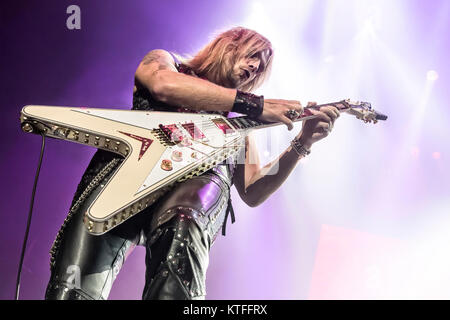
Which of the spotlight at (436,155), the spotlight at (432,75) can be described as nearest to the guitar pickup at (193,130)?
the spotlight at (436,155)

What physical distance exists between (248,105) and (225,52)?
0.74 meters

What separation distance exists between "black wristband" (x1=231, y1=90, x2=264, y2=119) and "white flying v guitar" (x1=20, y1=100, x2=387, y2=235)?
0.11 m

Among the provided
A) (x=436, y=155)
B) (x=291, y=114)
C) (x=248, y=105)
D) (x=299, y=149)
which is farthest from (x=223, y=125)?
(x=436, y=155)

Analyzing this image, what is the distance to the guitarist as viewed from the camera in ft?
4.43

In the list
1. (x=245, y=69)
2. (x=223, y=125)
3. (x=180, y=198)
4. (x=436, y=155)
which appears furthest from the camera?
(x=436, y=155)

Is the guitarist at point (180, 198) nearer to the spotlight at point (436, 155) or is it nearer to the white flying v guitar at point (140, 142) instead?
the white flying v guitar at point (140, 142)

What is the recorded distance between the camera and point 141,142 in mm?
1719

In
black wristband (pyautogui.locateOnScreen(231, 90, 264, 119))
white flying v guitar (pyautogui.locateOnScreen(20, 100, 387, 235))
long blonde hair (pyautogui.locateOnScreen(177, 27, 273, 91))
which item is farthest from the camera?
long blonde hair (pyautogui.locateOnScreen(177, 27, 273, 91))

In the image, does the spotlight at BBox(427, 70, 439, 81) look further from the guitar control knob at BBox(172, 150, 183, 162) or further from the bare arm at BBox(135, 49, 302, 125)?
the guitar control knob at BBox(172, 150, 183, 162)

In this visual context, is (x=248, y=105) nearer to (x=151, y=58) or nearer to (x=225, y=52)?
(x=151, y=58)

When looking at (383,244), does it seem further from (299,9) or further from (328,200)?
(299,9)

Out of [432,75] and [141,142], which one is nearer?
[141,142]

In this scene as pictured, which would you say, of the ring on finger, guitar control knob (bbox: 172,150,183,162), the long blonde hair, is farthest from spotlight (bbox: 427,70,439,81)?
guitar control knob (bbox: 172,150,183,162)

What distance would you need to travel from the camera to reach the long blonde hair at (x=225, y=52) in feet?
8.31
